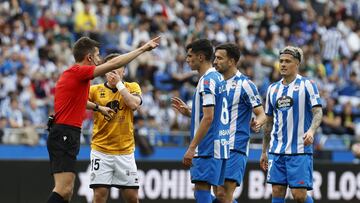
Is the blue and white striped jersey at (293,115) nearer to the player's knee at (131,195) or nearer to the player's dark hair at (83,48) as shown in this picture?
the player's knee at (131,195)

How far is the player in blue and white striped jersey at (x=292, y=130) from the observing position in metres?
13.8

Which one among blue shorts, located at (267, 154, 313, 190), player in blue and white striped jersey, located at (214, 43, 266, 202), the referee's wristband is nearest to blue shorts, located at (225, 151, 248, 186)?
player in blue and white striped jersey, located at (214, 43, 266, 202)

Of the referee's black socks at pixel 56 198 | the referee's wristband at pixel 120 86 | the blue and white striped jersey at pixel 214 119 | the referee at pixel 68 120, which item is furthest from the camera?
the referee's wristband at pixel 120 86

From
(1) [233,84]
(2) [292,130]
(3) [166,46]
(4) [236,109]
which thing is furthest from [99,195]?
(3) [166,46]

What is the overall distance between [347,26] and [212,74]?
59.9 feet

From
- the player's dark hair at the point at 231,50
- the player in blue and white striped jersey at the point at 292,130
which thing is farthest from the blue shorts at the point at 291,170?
the player's dark hair at the point at 231,50

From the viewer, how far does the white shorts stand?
13.2m

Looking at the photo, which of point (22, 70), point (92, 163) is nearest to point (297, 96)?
point (92, 163)

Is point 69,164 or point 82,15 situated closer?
point 69,164

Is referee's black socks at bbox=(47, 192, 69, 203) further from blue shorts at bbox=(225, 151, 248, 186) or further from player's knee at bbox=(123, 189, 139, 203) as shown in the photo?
blue shorts at bbox=(225, 151, 248, 186)

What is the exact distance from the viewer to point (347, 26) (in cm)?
3016

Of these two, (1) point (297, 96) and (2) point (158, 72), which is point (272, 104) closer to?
(1) point (297, 96)

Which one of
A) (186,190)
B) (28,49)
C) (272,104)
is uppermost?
(28,49)

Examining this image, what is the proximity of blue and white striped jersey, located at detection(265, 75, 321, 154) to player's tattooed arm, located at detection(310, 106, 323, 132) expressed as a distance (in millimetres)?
75
